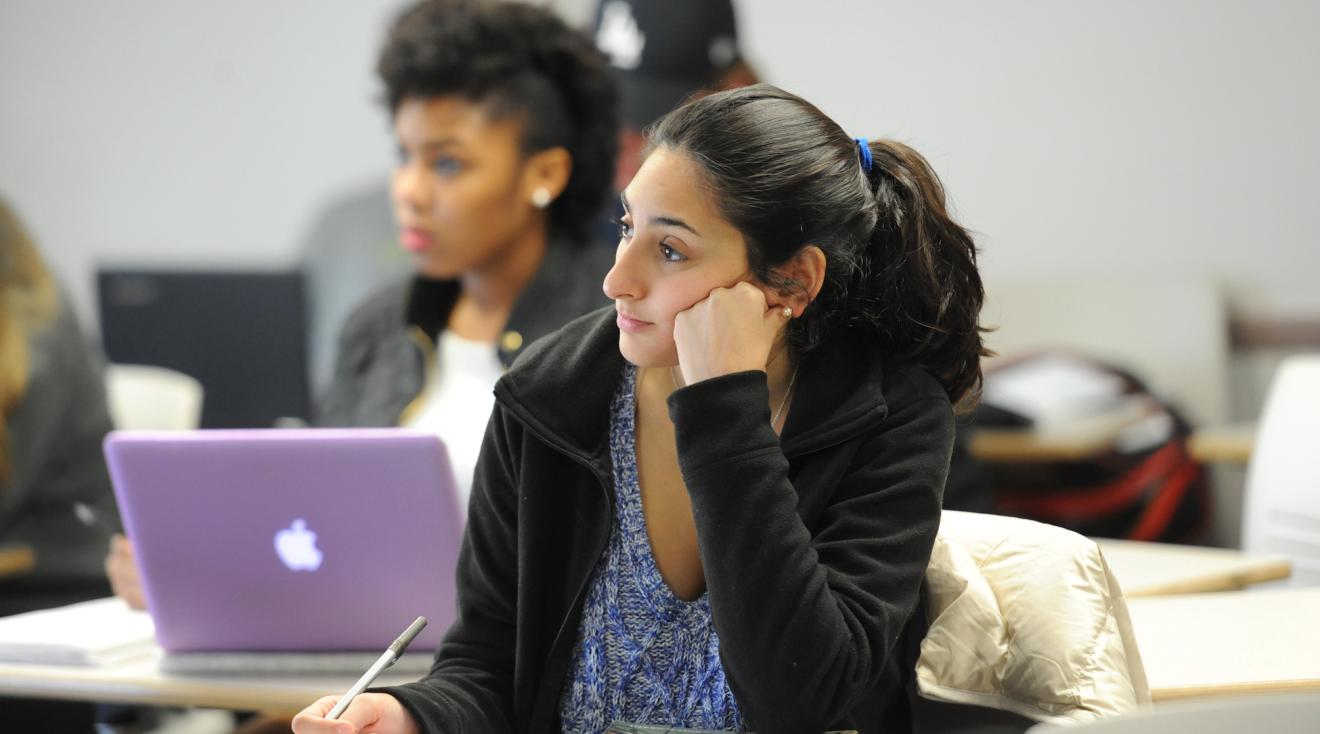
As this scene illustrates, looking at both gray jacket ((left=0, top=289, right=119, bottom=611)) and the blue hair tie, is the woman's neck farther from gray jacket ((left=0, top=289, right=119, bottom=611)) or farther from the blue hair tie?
the blue hair tie

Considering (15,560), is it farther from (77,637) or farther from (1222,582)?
(1222,582)

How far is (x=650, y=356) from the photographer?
4.32ft

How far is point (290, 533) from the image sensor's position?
61.9 inches

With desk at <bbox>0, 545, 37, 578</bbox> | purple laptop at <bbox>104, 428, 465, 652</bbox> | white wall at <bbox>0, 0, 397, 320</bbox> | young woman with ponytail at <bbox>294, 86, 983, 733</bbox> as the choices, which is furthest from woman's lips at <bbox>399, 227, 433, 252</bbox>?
white wall at <bbox>0, 0, 397, 320</bbox>

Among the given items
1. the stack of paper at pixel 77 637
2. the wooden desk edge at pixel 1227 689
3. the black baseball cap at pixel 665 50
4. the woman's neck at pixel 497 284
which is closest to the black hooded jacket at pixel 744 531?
the wooden desk edge at pixel 1227 689

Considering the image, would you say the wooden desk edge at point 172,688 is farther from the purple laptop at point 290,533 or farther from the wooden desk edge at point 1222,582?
the wooden desk edge at point 1222,582

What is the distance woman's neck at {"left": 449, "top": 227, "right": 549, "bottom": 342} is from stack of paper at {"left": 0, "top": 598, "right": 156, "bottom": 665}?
2.91ft

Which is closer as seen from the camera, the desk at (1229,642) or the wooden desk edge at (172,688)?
the desk at (1229,642)

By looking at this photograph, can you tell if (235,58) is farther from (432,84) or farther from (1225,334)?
(1225,334)

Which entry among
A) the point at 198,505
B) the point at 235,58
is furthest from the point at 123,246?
the point at 198,505

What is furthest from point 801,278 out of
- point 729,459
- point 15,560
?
point 15,560

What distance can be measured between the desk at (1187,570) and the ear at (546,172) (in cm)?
114

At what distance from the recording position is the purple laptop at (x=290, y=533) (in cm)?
152

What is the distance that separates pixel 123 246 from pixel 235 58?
78 cm
